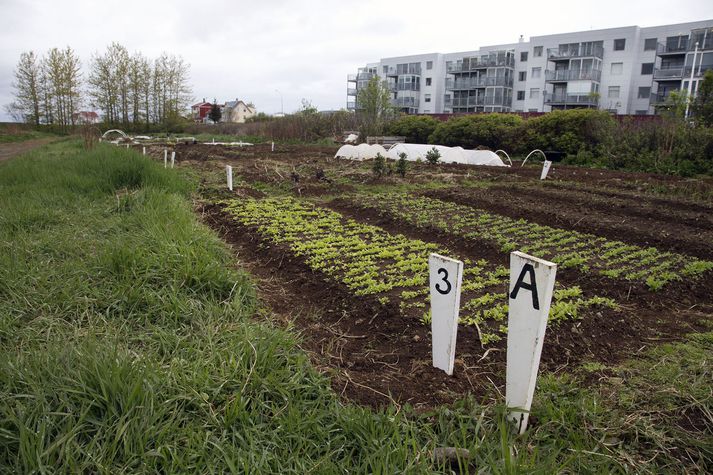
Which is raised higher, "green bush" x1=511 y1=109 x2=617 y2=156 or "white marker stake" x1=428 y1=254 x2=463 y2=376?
"green bush" x1=511 y1=109 x2=617 y2=156

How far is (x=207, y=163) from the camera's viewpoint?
1683cm

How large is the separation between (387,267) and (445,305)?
2392 mm

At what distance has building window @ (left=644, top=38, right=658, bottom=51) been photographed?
45281 millimetres

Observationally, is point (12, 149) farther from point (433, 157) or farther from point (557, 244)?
point (557, 244)

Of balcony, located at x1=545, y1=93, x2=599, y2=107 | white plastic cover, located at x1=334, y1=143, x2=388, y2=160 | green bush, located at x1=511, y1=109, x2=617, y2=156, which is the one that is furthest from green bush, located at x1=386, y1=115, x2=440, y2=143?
balcony, located at x1=545, y1=93, x2=599, y2=107

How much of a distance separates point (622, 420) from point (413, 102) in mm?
69089

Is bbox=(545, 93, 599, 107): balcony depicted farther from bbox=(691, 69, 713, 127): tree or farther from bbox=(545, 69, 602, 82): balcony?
bbox=(691, 69, 713, 127): tree

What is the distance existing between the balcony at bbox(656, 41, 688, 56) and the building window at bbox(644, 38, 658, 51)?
781 millimetres

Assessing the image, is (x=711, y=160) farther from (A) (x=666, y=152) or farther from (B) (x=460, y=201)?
(B) (x=460, y=201)

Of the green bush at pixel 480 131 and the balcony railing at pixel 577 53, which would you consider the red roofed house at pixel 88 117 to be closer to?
the green bush at pixel 480 131

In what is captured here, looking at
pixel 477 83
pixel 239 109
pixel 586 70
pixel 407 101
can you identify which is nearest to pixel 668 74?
pixel 586 70

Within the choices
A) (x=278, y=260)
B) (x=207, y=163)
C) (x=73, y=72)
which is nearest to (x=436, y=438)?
(x=278, y=260)

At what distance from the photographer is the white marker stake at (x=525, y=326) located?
2.30 metres

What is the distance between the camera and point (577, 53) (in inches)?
1879
